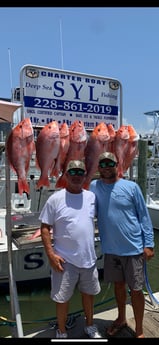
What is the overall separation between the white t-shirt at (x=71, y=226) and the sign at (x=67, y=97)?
120 cm

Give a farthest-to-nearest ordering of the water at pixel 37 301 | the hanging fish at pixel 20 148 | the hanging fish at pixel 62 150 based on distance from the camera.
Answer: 1. the water at pixel 37 301
2. the hanging fish at pixel 62 150
3. the hanging fish at pixel 20 148

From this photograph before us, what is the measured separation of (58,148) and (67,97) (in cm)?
77

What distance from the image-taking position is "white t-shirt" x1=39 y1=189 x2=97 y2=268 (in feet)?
→ 8.07

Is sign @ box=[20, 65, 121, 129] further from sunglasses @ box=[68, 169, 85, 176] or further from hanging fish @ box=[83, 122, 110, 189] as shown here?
sunglasses @ box=[68, 169, 85, 176]

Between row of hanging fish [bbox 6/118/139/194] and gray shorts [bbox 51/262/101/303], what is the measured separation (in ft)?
2.91

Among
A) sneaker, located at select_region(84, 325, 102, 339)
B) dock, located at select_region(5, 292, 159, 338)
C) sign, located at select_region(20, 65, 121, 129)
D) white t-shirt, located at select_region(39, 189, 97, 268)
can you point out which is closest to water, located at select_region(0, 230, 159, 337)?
dock, located at select_region(5, 292, 159, 338)

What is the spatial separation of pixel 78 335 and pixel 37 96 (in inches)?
92.4

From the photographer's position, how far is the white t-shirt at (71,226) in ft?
8.07

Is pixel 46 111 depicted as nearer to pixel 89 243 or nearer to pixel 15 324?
pixel 89 243

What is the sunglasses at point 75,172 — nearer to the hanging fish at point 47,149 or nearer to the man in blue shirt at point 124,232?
the man in blue shirt at point 124,232

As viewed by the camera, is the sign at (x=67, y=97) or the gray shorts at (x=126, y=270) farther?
the sign at (x=67, y=97)

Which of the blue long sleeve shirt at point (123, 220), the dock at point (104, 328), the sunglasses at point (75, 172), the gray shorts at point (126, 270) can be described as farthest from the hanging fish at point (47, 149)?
the dock at point (104, 328)

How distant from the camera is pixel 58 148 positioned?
3068mm

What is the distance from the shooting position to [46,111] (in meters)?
3.41
